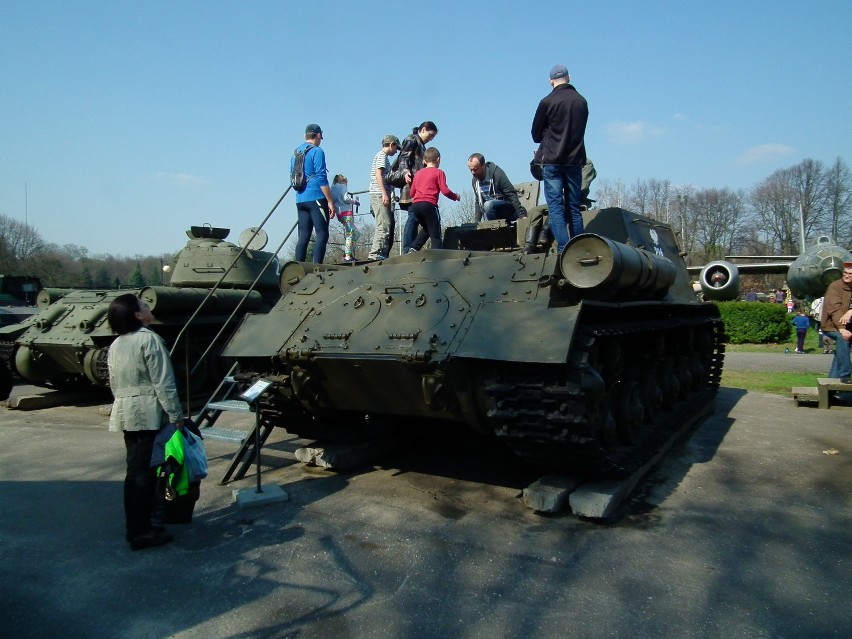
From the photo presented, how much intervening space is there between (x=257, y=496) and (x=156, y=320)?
592 cm

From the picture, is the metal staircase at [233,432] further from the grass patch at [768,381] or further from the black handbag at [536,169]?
the grass patch at [768,381]

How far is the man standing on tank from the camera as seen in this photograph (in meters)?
6.73

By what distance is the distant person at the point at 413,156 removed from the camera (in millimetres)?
8865

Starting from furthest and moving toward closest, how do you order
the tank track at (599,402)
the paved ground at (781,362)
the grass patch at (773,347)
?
the grass patch at (773,347), the paved ground at (781,362), the tank track at (599,402)

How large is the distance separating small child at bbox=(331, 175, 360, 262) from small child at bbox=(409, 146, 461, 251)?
1567 mm

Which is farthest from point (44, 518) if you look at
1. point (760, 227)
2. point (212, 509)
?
point (760, 227)

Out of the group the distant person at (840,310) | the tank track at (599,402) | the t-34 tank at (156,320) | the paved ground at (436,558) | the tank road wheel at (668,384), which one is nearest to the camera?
the paved ground at (436,558)

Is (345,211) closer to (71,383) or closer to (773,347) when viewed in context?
(71,383)

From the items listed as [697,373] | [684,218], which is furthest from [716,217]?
[697,373]

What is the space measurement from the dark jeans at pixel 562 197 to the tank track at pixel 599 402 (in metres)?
1.15

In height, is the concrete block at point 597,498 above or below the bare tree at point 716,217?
below

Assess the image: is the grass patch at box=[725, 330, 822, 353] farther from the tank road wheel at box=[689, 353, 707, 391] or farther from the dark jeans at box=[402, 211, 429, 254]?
the dark jeans at box=[402, 211, 429, 254]

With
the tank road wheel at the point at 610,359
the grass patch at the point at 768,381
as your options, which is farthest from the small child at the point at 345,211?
the grass patch at the point at 768,381

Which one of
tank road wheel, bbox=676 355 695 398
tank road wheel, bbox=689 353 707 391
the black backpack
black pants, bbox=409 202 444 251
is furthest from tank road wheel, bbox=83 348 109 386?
tank road wheel, bbox=689 353 707 391
